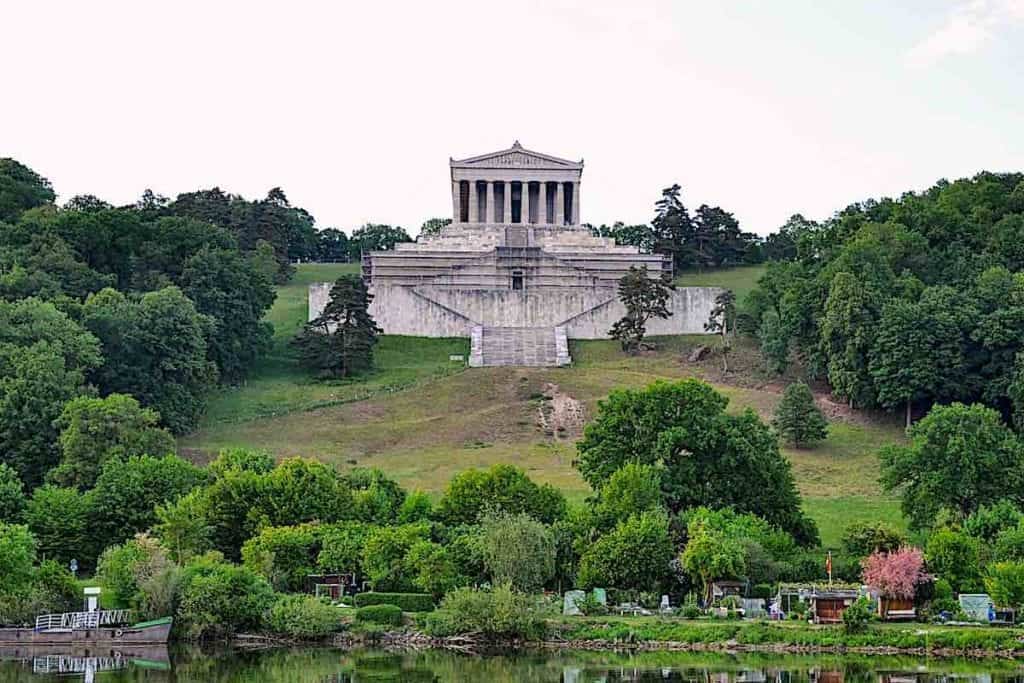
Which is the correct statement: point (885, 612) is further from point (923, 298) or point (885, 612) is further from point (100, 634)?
point (923, 298)

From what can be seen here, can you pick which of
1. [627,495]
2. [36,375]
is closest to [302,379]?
[36,375]

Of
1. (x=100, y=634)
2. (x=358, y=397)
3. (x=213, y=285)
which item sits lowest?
(x=100, y=634)

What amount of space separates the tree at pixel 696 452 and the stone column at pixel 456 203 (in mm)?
61286

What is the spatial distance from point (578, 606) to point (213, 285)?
39.8 meters

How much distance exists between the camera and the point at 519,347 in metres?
89.2

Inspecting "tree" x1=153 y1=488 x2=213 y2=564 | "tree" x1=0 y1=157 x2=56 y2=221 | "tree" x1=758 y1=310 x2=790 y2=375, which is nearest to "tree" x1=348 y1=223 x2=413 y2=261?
"tree" x1=0 y1=157 x2=56 y2=221

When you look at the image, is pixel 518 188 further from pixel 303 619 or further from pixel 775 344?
pixel 303 619

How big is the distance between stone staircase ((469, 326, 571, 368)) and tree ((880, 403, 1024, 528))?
3030 centimetres

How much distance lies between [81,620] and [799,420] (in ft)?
105

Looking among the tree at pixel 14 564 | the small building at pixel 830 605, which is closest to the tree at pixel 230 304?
the tree at pixel 14 564

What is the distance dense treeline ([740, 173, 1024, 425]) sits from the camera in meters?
73.1

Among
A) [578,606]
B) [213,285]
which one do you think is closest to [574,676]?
[578,606]

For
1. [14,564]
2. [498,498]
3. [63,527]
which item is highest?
[498,498]

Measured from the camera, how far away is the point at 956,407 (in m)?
59.3
